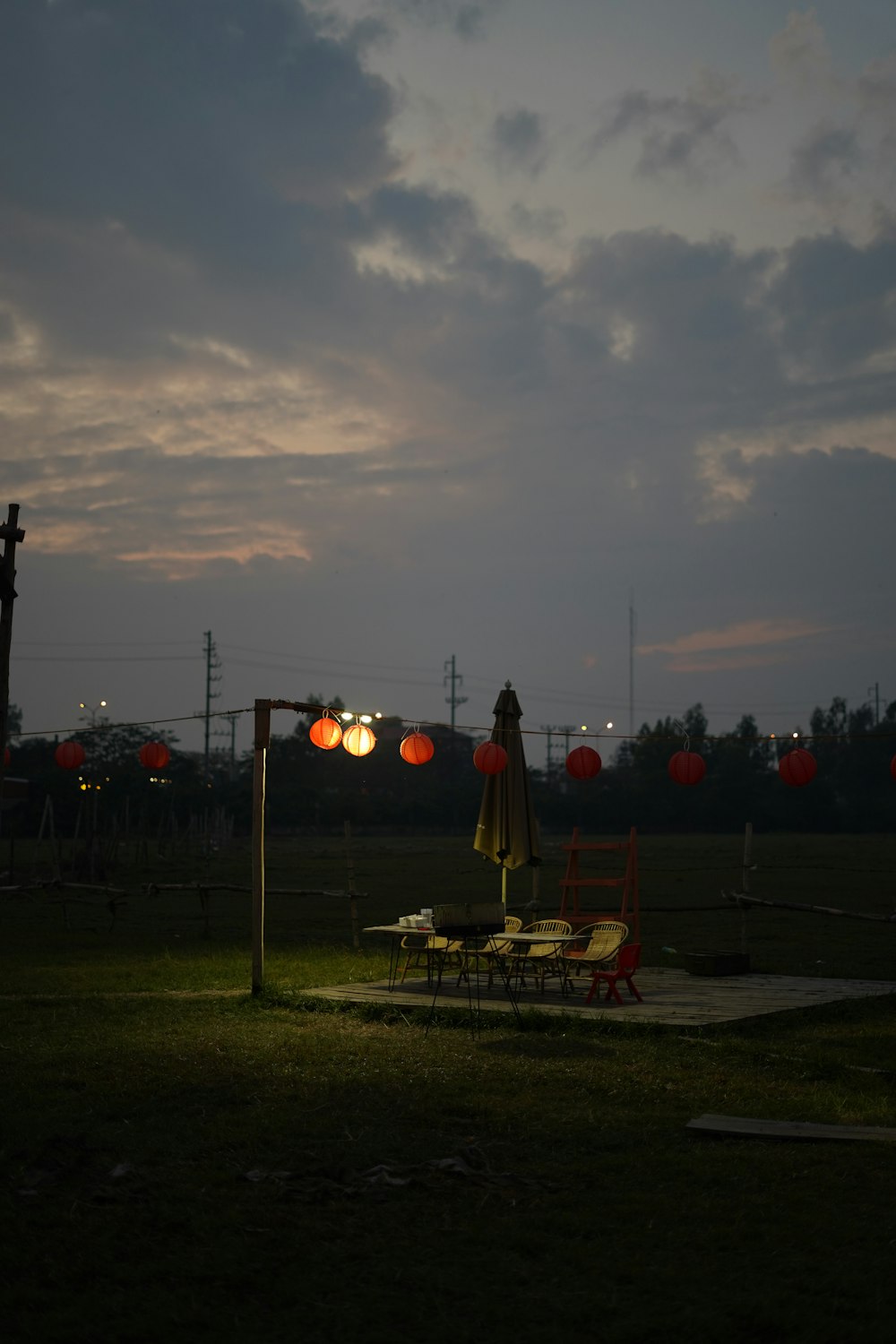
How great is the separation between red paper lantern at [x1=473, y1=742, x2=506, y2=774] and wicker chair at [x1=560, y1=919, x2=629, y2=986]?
6.14 feet

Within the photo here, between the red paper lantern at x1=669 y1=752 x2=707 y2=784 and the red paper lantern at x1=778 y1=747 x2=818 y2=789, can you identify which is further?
the red paper lantern at x1=669 y1=752 x2=707 y2=784

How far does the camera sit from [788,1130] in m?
6.29

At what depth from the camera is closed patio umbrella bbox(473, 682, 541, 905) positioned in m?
12.8

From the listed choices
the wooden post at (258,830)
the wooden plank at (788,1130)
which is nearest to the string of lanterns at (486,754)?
the wooden post at (258,830)

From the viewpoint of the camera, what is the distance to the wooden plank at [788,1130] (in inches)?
243

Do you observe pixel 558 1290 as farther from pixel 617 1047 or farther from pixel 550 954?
pixel 550 954

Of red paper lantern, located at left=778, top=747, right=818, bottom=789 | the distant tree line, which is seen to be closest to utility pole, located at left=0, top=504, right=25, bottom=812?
red paper lantern, located at left=778, top=747, right=818, bottom=789

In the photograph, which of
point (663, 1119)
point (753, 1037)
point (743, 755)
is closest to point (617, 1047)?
point (753, 1037)

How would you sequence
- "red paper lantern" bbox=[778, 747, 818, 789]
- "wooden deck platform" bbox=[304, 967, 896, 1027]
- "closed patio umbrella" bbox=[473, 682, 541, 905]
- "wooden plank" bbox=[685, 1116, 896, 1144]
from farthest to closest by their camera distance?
1. "closed patio umbrella" bbox=[473, 682, 541, 905]
2. "red paper lantern" bbox=[778, 747, 818, 789]
3. "wooden deck platform" bbox=[304, 967, 896, 1027]
4. "wooden plank" bbox=[685, 1116, 896, 1144]

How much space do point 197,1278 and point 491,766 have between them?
851 cm

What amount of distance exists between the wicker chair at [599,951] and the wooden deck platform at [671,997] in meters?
0.32

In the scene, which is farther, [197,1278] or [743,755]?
[743,755]

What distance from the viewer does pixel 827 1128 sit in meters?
6.31

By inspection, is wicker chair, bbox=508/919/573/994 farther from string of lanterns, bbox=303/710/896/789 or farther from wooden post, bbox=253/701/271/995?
wooden post, bbox=253/701/271/995
